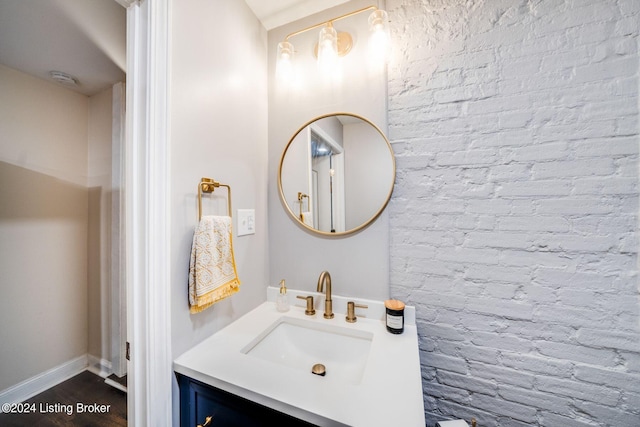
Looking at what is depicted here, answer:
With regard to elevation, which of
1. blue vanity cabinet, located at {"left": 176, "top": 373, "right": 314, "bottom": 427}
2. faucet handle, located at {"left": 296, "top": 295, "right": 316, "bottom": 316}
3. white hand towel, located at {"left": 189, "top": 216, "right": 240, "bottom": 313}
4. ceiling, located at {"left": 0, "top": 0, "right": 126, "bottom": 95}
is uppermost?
ceiling, located at {"left": 0, "top": 0, "right": 126, "bottom": 95}

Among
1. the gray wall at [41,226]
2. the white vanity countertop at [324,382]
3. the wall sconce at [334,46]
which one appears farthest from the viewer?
the gray wall at [41,226]

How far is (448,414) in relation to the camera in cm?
94

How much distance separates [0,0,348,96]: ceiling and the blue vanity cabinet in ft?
5.41

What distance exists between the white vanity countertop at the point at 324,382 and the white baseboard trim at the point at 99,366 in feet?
5.53

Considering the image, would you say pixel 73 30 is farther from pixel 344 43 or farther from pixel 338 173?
pixel 338 173

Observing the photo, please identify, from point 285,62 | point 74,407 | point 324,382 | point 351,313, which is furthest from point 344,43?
point 74,407

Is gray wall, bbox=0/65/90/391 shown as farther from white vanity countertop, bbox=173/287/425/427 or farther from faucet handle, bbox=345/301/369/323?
faucet handle, bbox=345/301/369/323

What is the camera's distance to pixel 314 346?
0.95 m

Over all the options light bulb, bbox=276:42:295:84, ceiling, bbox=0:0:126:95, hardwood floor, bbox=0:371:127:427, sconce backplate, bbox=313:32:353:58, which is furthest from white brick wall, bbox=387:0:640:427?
hardwood floor, bbox=0:371:127:427

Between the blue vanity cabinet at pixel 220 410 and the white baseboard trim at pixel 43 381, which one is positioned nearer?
the blue vanity cabinet at pixel 220 410

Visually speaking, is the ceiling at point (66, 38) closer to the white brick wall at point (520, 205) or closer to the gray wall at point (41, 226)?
the gray wall at point (41, 226)

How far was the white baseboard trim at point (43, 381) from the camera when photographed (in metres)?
1.45

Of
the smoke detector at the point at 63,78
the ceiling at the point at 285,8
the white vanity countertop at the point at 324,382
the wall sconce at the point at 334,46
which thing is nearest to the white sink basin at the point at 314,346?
the white vanity countertop at the point at 324,382

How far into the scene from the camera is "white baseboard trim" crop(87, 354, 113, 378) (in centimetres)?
173
